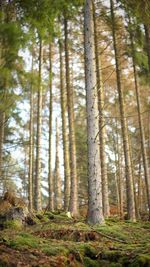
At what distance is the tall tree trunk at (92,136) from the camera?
29.6 feet

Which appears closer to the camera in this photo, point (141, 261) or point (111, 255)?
point (141, 261)

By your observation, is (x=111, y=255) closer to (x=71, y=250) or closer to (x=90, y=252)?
(x=90, y=252)

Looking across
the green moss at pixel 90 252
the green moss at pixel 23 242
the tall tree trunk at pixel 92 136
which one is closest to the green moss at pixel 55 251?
the green moss at pixel 23 242

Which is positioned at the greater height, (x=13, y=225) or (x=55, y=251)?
(x=13, y=225)

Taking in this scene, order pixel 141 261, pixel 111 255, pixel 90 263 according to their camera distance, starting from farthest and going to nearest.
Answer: pixel 111 255 < pixel 90 263 < pixel 141 261

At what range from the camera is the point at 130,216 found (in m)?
12.4

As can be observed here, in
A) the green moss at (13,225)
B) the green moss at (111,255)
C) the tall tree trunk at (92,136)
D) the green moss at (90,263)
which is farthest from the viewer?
the tall tree trunk at (92,136)

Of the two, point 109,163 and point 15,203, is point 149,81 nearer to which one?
point 15,203

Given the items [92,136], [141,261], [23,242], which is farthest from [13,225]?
[141,261]

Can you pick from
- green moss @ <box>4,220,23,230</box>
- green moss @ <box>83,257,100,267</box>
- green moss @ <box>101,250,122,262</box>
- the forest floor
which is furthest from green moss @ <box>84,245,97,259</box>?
green moss @ <box>4,220,23,230</box>

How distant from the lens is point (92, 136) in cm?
934

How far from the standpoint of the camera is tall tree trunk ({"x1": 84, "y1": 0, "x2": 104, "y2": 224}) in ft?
29.6

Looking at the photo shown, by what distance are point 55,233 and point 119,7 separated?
32.1 feet

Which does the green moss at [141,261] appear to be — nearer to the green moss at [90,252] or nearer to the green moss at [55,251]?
the green moss at [90,252]
